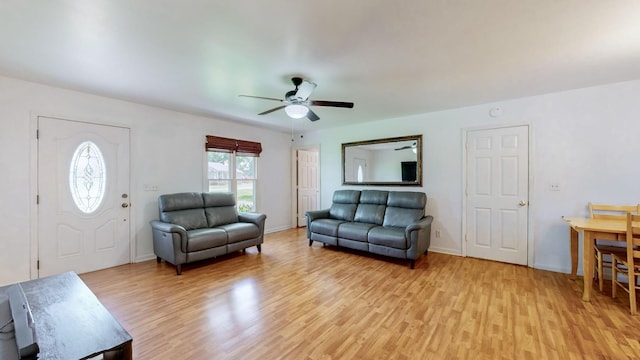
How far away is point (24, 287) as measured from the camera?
1754 millimetres

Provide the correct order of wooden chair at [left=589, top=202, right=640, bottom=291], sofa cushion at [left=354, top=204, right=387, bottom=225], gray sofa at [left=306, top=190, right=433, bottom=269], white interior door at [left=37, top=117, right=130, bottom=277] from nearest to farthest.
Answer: wooden chair at [left=589, top=202, right=640, bottom=291], white interior door at [left=37, top=117, right=130, bottom=277], gray sofa at [left=306, top=190, right=433, bottom=269], sofa cushion at [left=354, top=204, right=387, bottom=225]

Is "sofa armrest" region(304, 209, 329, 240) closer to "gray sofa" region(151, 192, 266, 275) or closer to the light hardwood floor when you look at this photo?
"gray sofa" region(151, 192, 266, 275)

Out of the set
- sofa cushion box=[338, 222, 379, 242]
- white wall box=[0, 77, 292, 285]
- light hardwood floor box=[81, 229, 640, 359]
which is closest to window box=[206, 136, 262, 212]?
white wall box=[0, 77, 292, 285]

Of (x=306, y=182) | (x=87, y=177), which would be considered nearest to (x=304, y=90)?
(x=87, y=177)

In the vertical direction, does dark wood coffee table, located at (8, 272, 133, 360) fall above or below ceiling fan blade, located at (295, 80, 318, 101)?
below

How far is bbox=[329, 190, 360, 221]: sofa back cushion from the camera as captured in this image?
186 inches

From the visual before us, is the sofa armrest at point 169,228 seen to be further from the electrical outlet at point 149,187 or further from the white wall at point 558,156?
the white wall at point 558,156

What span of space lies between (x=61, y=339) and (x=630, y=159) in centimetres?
517

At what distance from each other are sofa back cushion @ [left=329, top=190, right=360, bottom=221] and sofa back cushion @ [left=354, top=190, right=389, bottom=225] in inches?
4.1

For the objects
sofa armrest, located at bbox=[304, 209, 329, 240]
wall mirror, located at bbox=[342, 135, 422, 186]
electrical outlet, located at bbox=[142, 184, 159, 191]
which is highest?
wall mirror, located at bbox=[342, 135, 422, 186]

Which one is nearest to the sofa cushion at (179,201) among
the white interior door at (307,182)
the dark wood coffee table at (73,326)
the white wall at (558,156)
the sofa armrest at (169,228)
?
the sofa armrest at (169,228)

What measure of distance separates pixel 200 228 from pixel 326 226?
1977 mm

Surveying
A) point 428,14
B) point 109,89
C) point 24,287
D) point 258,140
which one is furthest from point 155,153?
point 428,14

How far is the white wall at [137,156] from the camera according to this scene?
2.89 m
